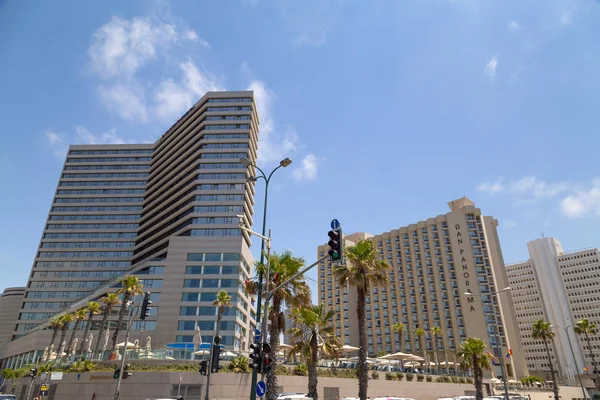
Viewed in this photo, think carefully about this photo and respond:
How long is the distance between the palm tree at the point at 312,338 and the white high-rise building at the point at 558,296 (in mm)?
136257

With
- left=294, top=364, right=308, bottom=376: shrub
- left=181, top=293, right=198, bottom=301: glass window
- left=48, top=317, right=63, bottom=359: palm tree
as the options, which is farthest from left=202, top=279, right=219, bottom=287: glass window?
left=294, top=364, right=308, bottom=376: shrub

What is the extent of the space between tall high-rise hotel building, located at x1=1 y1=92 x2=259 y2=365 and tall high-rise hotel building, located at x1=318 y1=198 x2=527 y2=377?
125ft

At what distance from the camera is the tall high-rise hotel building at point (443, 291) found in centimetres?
9094

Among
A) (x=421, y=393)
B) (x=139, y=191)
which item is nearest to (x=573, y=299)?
(x=421, y=393)

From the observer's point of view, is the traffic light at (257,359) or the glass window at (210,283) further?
the glass window at (210,283)

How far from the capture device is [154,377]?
2966 cm

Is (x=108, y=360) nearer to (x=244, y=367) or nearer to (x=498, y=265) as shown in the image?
(x=244, y=367)

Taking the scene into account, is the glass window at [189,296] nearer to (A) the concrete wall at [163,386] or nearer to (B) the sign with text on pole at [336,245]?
(A) the concrete wall at [163,386]

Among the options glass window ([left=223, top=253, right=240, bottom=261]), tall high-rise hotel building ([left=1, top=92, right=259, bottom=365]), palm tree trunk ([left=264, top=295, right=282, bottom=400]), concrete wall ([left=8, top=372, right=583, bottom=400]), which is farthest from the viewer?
glass window ([left=223, top=253, right=240, bottom=261])

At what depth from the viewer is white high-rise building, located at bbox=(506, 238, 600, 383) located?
469 ft

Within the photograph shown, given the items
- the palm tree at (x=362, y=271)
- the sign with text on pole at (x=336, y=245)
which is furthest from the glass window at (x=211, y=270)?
the sign with text on pole at (x=336, y=245)

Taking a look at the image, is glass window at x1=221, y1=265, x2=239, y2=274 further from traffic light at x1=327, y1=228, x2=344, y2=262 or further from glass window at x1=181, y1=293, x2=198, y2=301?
traffic light at x1=327, y1=228, x2=344, y2=262

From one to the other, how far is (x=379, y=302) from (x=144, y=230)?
67668 millimetres

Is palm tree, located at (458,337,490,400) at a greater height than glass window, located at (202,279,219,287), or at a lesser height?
lesser
